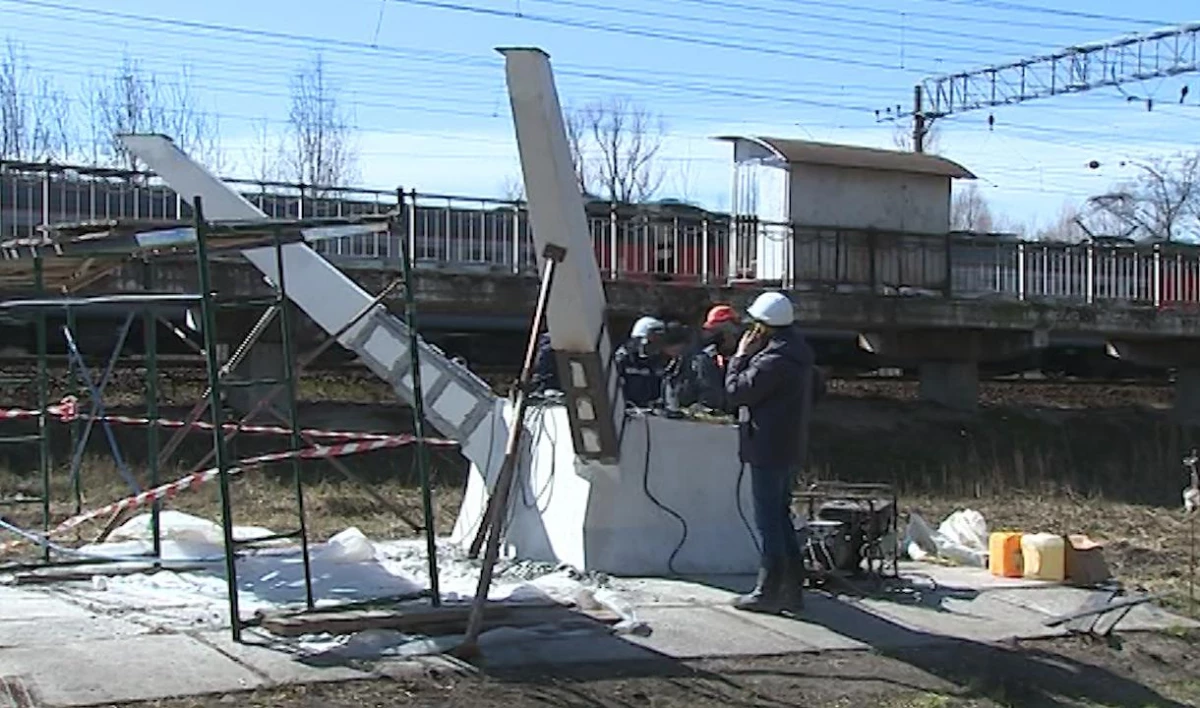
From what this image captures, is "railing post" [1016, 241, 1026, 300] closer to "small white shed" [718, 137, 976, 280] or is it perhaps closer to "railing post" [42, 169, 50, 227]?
"small white shed" [718, 137, 976, 280]

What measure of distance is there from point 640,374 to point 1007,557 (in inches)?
114

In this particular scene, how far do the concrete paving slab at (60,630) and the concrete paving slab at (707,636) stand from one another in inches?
104

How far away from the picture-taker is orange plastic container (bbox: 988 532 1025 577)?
12.3 m

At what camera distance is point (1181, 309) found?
2988 cm

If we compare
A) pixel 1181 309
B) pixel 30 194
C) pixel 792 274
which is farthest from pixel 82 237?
pixel 1181 309

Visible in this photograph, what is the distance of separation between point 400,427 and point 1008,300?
392 inches

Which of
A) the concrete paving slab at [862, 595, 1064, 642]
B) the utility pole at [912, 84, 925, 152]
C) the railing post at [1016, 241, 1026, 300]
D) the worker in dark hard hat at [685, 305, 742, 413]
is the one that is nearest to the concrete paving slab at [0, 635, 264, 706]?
the concrete paving slab at [862, 595, 1064, 642]

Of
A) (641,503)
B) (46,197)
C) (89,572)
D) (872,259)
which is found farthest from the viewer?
(872,259)

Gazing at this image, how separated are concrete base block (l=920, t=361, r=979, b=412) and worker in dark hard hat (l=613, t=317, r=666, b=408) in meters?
17.3

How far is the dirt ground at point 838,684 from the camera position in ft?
26.5

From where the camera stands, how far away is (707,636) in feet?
31.6

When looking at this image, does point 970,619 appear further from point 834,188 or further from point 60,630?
point 834,188

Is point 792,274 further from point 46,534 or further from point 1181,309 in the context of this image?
point 46,534

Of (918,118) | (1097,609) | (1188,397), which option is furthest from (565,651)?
(918,118)
